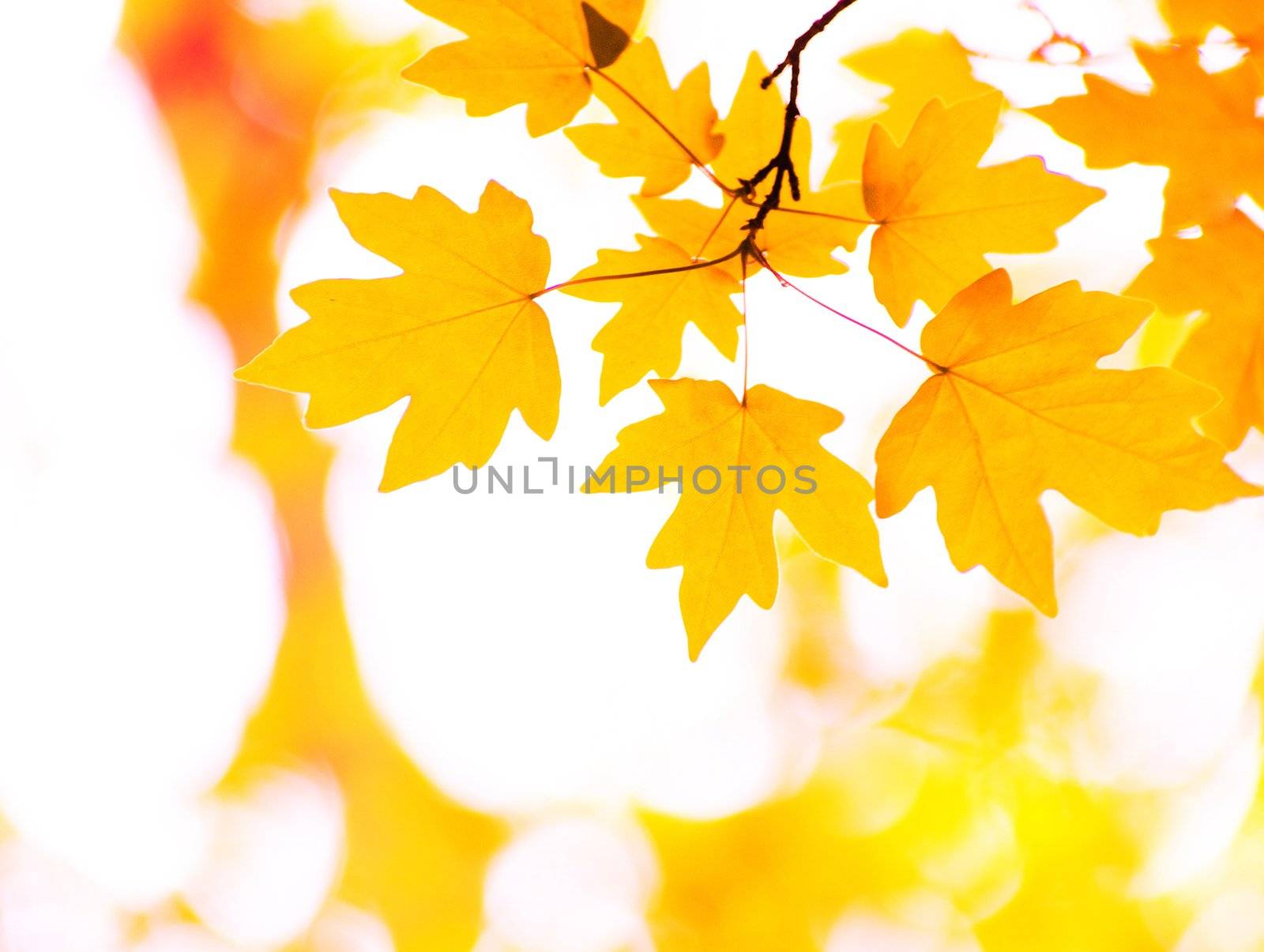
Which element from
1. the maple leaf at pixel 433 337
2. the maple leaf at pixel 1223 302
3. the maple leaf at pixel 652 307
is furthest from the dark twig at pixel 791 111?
the maple leaf at pixel 1223 302

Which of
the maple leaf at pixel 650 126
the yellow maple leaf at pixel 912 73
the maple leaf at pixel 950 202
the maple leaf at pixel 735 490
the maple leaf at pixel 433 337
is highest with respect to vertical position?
the yellow maple leaf at pixel 912 73

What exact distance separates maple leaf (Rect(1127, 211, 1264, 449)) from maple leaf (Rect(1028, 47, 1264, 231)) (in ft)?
0.11

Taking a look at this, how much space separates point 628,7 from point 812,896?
14.6 feet

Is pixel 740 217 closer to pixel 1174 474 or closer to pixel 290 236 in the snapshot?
pixel 1174 474

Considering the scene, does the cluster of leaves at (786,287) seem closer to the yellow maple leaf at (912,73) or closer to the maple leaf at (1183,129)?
the maple leaf at (1183,129)

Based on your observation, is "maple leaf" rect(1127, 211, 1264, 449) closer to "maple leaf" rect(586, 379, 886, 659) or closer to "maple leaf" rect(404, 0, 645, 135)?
"maple leaf" rect(586, 379, 886, 659)

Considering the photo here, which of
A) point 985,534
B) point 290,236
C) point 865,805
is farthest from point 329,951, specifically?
point 985,534

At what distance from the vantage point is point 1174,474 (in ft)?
2.79

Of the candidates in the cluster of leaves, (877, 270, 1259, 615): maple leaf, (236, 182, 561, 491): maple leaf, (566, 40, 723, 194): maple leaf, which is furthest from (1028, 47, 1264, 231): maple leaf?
(236, 182, 561, 491): maple leaf

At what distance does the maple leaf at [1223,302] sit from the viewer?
1.00 metres

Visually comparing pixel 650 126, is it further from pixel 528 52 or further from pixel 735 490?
pixel 735 490

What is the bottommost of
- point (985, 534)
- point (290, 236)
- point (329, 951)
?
point (329, 951)

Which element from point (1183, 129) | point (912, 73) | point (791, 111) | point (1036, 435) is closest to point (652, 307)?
point (791, 111)

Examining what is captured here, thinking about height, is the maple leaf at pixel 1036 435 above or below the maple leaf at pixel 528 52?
below
